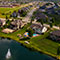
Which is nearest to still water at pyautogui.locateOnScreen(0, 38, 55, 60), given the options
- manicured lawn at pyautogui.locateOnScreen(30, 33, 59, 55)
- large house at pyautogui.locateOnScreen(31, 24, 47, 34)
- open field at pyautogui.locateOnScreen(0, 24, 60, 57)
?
open field at pyautogui.locateOnScreen(0, 24, 60, 57)

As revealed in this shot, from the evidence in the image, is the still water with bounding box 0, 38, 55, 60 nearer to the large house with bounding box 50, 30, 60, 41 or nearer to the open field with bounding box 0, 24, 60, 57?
the open field with bounding box 0, 24, 60, 57

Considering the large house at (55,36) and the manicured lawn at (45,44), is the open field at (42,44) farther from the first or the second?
the large house at (55,36)

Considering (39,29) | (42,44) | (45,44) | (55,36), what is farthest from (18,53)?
(39,29)

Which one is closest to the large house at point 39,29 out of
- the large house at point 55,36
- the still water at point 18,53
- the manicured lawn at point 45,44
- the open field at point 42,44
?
the open field at point 42,44

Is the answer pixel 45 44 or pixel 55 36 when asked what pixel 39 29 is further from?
pixel 45 44

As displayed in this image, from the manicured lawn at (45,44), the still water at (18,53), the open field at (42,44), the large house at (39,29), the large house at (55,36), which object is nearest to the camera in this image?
the still water at (18,53)

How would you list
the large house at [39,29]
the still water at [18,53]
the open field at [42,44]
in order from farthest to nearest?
the large house at [39,29]
the open field at [42,44]
the still water at [18,53]

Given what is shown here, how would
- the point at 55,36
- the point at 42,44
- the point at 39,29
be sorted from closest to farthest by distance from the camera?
the point at 42,44 < the point at 55,36 < the point at 39,29

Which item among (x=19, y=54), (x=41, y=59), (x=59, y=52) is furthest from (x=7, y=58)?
(x=59, y=52)
